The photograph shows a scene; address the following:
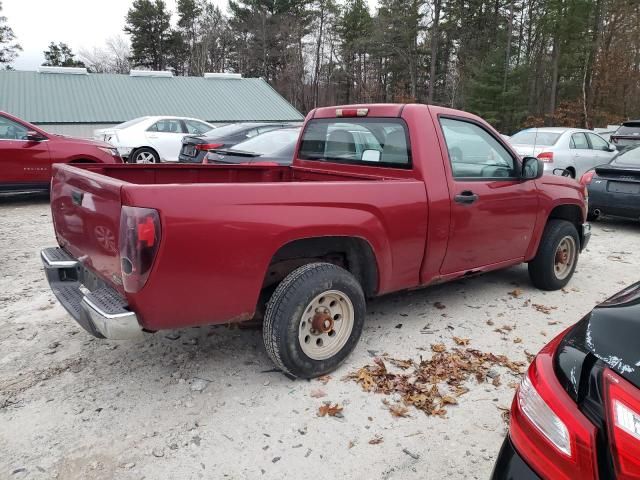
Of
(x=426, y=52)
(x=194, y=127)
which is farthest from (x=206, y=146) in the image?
(x=426, y=52)

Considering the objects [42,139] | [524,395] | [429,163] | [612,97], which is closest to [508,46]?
[612,97]

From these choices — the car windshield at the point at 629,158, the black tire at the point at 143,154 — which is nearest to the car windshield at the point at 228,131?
the black tire at the point at 143,154

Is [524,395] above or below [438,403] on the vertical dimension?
above

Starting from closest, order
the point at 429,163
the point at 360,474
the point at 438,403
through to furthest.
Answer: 1. the point at 360,474
2. the point at 438,403
3. the point at 429,163

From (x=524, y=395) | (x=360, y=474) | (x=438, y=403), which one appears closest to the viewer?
(x=524, y=395)

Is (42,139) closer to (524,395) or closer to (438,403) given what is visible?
(438,403)

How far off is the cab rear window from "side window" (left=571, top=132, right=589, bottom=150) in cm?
882

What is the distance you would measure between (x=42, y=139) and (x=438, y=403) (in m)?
8.74

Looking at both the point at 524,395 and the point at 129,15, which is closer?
the point at 524,395

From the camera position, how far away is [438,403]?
2977 millimetres

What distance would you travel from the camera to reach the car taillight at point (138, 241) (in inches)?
93.3

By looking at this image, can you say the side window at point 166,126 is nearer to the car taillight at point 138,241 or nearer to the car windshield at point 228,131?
the car windshield at point 228,131

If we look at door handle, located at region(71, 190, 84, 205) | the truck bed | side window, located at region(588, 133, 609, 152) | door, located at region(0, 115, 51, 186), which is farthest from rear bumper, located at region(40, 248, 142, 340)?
side window, located at region(588, 133, 609, 152)

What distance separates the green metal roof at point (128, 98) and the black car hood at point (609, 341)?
23.5 m
